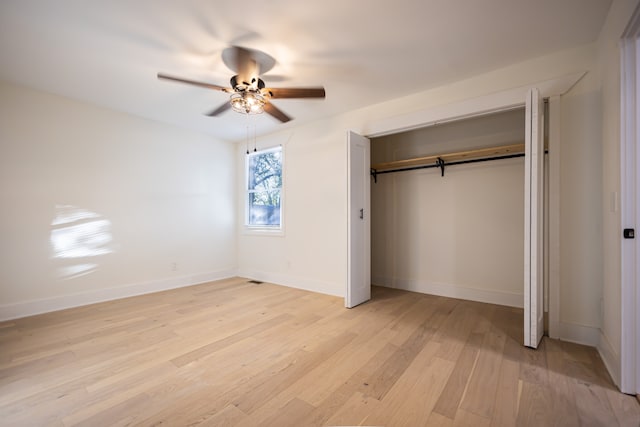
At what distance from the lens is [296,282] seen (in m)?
4.35

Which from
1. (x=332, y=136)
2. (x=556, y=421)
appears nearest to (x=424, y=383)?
(x=556, y=421)

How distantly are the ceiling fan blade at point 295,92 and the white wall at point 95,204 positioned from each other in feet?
8.98

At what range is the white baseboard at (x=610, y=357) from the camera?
1.76 meters

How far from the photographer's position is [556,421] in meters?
1.44

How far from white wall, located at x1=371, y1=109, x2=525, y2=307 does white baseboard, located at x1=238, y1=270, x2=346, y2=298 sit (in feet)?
2.82

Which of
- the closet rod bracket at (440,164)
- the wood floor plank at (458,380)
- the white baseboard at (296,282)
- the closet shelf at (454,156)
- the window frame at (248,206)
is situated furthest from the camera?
the window frame at (248,206)

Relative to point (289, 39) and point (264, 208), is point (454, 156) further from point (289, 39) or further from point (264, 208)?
point (264, 208)

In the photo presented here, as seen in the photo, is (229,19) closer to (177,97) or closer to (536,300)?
(177,97)

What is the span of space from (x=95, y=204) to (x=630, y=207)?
520 centimetres

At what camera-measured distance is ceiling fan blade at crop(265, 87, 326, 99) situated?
2359 mm

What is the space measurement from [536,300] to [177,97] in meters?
4.21

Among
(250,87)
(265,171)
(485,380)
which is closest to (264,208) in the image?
(265,171)

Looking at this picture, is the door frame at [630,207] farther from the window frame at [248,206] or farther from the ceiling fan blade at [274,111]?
the window frame at [248,206]

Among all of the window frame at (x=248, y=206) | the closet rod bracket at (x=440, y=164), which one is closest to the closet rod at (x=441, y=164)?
the closet rod bracket at (x=440, y=164)
